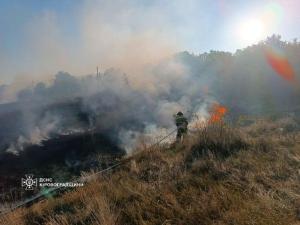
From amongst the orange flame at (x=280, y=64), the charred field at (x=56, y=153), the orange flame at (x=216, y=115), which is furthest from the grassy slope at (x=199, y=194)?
the orange flame at (x=280, y=64)

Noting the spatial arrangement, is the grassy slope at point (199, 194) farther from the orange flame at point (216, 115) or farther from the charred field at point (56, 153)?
the charred field at point (56, 153)

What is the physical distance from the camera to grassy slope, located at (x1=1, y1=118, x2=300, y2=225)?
13.6 ft

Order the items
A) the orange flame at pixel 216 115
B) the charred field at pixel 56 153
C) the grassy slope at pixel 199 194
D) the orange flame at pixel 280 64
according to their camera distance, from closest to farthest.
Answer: the grassy slope at pixel 199 194 → the orange flame at pixel 216 115 → the charred field at pixel 56 153 → the orange flame at pixel 280 64

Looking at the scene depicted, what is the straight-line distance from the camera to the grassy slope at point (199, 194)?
4145 mm

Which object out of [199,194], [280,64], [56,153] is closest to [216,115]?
[199,194]

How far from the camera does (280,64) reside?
33.3 metres

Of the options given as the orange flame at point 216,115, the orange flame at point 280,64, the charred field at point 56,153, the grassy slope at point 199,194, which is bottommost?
the charred field at point 56,153

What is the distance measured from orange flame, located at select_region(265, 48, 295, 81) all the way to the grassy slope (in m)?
25.8

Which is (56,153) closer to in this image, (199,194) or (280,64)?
(199,194)

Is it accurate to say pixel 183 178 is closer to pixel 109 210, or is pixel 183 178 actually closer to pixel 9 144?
pixel 109 210

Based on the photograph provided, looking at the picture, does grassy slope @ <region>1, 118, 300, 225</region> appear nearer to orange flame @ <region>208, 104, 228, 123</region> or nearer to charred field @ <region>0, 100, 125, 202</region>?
orange flame @ <region>208, 104, 228, 123</region>

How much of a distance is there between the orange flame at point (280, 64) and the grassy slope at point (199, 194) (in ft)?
84.7

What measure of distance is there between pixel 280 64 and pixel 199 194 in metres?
31.1

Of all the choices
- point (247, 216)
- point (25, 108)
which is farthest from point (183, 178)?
point (25, 108)
